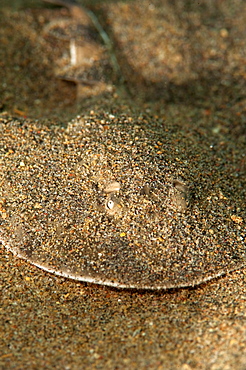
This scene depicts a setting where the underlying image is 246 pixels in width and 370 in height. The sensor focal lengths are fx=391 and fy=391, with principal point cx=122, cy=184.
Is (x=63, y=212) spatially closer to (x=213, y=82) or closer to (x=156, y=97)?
(x=156, y=97)

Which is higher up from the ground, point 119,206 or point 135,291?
point 119,206

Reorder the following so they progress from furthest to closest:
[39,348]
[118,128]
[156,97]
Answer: [156,97] < [118,128] < [39,348]

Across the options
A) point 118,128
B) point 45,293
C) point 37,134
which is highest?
point 118,128

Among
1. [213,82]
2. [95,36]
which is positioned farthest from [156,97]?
[95,36]

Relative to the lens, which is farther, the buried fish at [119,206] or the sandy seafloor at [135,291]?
the buried fish at [119,206]

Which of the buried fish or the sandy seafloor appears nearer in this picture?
the sandy seafloor
